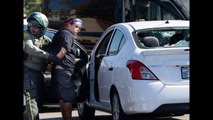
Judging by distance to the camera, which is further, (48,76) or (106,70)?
(48,76)

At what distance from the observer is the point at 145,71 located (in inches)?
287

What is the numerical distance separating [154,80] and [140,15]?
6.20 m

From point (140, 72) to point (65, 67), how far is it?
1.37 m

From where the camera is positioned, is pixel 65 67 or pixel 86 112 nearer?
pixel 65 67

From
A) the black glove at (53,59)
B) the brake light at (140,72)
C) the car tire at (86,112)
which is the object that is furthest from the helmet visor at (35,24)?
the car tire at (86,112)

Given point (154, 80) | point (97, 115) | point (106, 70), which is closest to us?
point (154, 80)

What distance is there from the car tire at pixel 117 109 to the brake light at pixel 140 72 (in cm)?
61

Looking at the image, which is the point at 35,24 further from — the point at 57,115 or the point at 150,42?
the point at 57,115

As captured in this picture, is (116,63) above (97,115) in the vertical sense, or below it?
above

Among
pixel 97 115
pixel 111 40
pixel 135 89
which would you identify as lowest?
pixel 97 115

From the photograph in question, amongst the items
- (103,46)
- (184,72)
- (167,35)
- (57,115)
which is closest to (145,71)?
(184,72)

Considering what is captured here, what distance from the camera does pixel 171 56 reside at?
7336 millimetres
